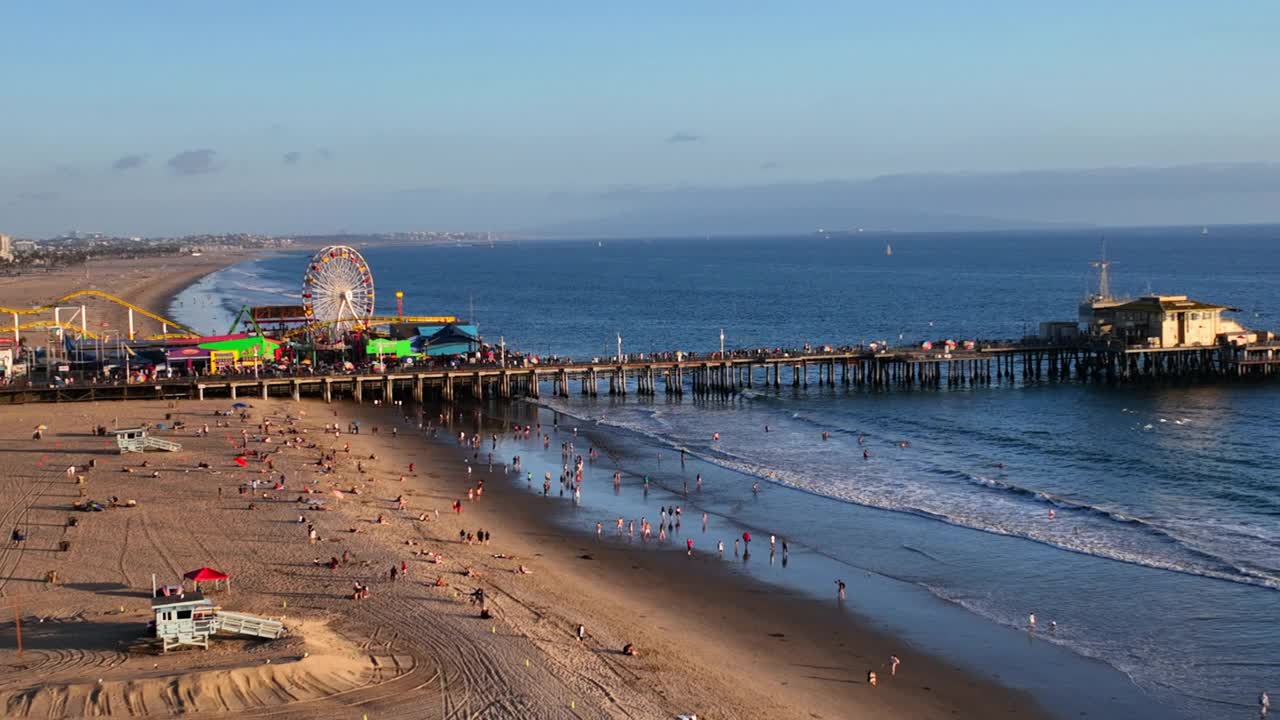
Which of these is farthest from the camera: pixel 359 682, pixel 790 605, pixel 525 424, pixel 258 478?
pixel 525 424

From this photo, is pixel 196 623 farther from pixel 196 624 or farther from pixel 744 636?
pixel 744 636

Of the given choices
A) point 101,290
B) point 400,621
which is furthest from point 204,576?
point 101,290

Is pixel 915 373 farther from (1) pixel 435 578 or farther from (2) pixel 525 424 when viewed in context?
(1) pixel 435 578

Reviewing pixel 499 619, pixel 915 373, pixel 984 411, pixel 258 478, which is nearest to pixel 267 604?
pixel 499 619

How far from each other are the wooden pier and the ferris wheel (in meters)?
12.9

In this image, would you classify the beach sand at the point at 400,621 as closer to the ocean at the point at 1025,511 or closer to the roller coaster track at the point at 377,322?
the ocean at the point at 1025,511

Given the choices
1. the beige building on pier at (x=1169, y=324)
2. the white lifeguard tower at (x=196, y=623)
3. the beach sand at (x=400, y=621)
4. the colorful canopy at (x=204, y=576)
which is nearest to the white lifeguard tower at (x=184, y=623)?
the white lifeguard tower at (x=196, y=623)

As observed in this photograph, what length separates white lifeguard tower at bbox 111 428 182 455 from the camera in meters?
47.1

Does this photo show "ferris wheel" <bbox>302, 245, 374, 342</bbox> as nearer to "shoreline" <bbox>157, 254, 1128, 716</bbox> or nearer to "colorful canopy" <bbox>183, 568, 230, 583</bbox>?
"shoreline" <bbox>157, 254, 1128, 716</bbox>

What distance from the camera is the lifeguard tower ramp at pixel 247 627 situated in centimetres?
2558

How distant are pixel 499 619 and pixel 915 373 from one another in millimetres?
50689

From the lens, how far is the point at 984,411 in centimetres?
6266

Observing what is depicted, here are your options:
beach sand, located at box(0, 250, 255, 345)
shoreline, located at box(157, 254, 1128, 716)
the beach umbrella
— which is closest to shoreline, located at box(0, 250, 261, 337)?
beach sand, located at box(0, 250, 255, 345)

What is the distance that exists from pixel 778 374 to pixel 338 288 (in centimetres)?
3025
